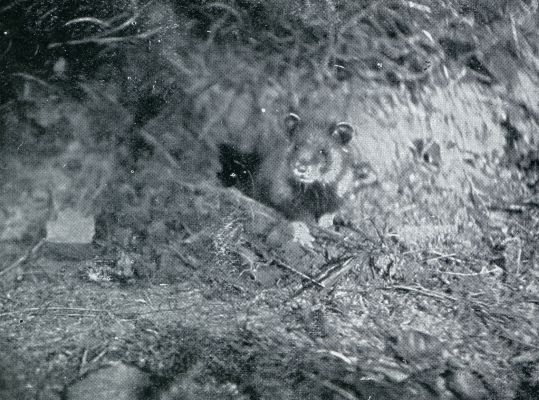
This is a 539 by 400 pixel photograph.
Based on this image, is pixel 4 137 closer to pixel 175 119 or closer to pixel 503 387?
pixel 175 119

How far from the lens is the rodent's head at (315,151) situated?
1.40 metres

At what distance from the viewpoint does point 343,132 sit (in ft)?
4.61

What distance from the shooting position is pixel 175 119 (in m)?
1.40

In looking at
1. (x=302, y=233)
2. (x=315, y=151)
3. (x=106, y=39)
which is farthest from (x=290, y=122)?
(x=106, y=39)

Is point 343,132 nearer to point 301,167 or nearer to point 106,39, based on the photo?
point 301,167

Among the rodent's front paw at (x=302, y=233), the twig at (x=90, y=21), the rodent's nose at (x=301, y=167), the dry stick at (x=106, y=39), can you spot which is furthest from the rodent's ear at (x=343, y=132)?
the twig at (x=90, y=21)

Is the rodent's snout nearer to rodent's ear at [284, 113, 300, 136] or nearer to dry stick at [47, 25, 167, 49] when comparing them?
rodent's ear at [284, 113, 300, 136]

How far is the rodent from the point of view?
140 cm

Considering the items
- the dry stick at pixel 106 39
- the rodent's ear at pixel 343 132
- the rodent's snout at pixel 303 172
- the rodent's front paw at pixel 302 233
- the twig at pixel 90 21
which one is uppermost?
the twig at pixel 90 21

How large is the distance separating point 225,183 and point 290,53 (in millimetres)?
351

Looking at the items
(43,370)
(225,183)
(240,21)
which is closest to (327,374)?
(225,183)

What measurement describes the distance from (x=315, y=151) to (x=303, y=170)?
5cm

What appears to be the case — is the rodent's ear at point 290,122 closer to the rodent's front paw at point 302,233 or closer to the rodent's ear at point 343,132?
the rodent's ear at point 343,132

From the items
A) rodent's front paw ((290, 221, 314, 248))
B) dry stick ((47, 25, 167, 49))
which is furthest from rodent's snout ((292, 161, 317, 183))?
dry stick ((47, 25, 167, 49))
